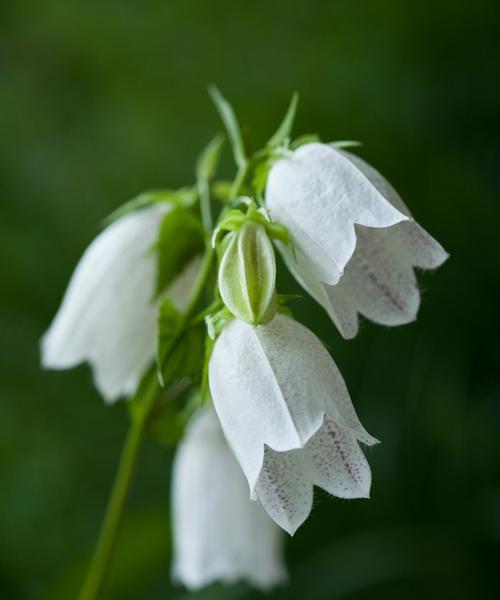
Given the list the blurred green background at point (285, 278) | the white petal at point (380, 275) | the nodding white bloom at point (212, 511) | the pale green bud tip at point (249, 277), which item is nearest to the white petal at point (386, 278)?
the white petal at point (380, 275)

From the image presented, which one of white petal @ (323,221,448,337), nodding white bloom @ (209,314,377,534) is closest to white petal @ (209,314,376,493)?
nodding white bloom @ (209,314,377,534)

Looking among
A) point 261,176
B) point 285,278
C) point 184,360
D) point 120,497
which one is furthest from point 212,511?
point 285,278

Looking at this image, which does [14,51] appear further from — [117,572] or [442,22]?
[117,572]

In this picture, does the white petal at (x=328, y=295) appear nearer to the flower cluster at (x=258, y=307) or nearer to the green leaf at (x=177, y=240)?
the flower cluster at (x=258, y=307)

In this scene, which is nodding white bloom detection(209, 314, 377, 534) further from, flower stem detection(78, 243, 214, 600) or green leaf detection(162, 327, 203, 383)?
flower stem detection(78, 243, 214, 600)

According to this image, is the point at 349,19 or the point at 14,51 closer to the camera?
the point at 349,19

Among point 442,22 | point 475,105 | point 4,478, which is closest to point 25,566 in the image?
point 4,478
